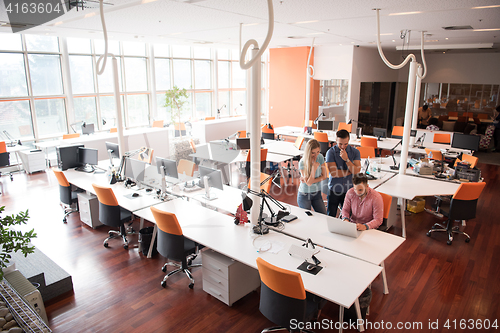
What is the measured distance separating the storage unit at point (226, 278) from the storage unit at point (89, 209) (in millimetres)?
2755

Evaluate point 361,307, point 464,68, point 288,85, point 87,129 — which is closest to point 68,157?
point 87,129

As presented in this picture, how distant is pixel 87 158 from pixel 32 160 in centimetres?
352

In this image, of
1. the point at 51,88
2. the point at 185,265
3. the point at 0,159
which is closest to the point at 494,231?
the point at 185,265

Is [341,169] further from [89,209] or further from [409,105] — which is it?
[89,209]

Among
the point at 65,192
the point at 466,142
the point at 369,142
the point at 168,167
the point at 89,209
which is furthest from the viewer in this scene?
the point at 369,142

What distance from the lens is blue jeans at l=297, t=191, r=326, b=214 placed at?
462cm

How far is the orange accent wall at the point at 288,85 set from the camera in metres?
12.7

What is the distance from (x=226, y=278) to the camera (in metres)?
3.65

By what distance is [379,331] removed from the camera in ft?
11.1

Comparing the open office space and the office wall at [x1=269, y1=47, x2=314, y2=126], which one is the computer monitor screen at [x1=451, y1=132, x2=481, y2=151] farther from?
the office wall at [x1=269, y1=47, x2=314, y2=126]

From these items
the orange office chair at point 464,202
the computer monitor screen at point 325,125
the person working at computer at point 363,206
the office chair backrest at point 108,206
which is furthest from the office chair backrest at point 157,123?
the orange office chair at point 464,202

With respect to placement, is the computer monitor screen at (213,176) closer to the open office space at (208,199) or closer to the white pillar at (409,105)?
the open office space at (208,199)

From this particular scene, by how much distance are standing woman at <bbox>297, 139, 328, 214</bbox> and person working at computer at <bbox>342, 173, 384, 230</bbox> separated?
0.55 meters

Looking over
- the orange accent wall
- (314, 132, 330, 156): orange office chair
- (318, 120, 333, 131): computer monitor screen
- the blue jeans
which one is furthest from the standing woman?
the orange accent wall
